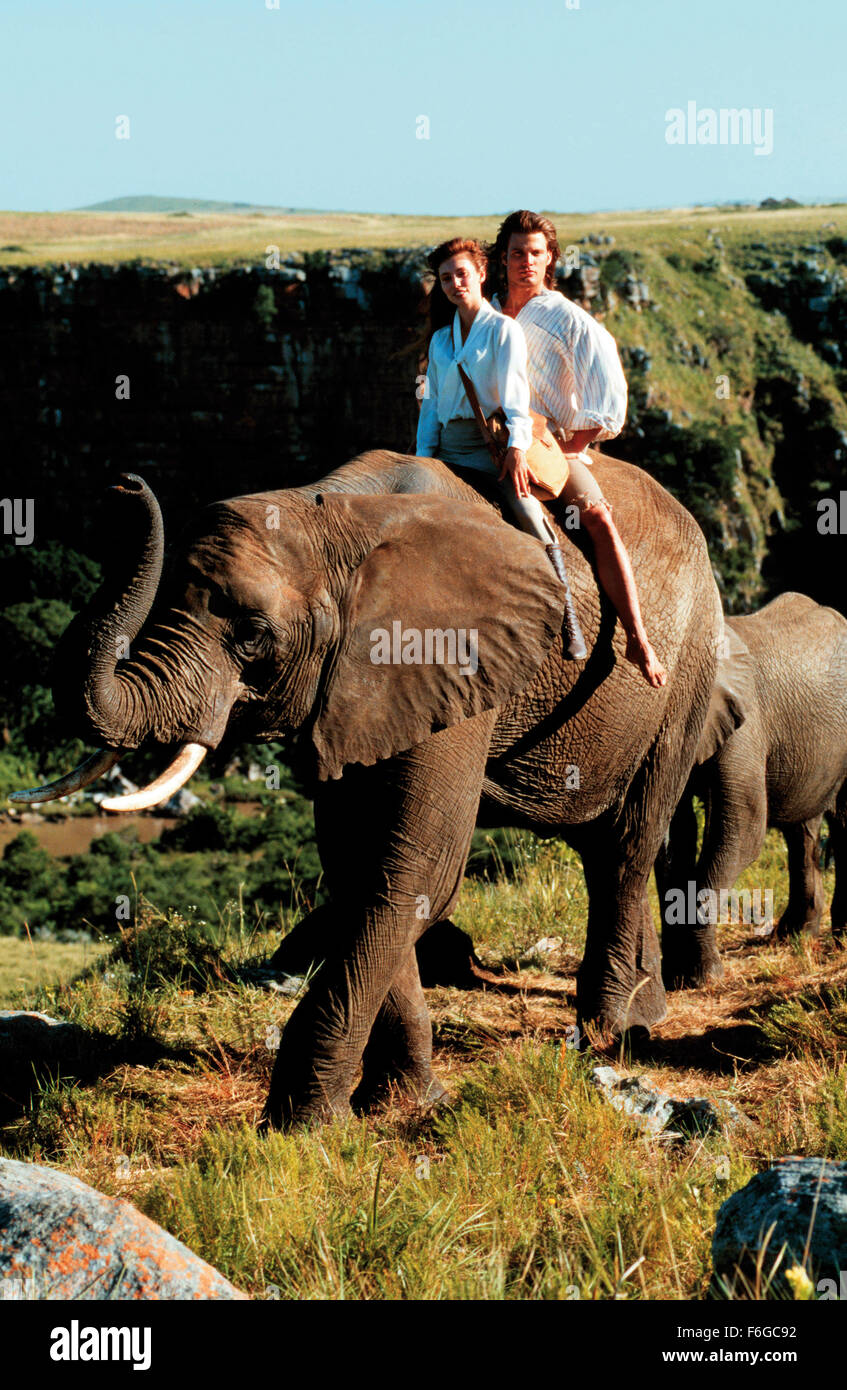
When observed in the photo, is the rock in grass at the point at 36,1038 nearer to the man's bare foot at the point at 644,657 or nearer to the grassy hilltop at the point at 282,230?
the man's bare foot at the point at 644,657

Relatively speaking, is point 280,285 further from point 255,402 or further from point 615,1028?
point 615,1028

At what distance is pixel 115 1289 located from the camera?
12.8 ft

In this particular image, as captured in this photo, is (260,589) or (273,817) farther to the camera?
(273,817)

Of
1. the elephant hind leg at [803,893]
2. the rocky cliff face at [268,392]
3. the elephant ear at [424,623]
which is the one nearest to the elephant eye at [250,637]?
the elephant ear at [424,623]

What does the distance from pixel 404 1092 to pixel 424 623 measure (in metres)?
2.18

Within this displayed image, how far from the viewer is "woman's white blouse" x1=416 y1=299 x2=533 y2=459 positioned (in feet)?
20.4

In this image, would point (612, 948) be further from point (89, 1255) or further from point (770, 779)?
point (89, 1255)

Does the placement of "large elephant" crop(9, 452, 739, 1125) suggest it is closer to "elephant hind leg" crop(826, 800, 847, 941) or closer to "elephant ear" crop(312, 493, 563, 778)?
"elephant ear" crop(312, 493, 563, 778)

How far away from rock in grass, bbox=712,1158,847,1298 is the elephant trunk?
8.14ft

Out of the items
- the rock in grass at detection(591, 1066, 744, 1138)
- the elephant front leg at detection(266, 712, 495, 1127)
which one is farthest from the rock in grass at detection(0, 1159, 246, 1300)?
the rock in grass at detection(591, 1066, 744, 1138)

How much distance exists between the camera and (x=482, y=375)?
6.34 metres

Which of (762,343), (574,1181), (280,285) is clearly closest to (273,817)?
(280,285)

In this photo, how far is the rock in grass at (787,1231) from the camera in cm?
405
